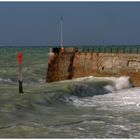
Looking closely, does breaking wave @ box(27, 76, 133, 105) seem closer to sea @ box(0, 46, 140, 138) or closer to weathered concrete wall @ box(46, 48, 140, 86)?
sea @ box(0, 46, 140, 138)

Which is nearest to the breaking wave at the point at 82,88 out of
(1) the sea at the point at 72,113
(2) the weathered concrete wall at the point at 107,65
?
(1) the sea at the point at 72,113

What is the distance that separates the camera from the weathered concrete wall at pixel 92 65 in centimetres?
2791

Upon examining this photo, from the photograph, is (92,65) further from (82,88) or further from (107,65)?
(82,88)

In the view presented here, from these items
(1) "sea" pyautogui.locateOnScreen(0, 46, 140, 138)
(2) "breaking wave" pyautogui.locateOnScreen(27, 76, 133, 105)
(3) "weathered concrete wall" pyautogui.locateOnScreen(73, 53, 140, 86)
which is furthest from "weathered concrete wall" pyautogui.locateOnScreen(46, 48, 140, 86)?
(1) "sea" pyautogui.locateOnScreen(0, 46, 140, 138)

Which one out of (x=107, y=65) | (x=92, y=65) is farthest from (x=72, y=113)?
(x=92, y=65)

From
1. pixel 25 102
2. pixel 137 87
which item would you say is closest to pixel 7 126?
pixel 25 102

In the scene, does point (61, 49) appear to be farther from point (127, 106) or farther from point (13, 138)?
point (13, 138)

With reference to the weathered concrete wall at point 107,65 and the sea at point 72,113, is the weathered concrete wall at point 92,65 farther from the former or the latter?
the sea at point 72,113

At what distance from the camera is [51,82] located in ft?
98.1

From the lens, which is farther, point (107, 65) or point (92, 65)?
point (92, 65)

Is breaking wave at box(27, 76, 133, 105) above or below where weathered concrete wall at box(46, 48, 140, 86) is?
below

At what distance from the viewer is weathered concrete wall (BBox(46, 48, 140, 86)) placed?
91.6 feet

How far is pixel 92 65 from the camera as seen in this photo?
2961 cm

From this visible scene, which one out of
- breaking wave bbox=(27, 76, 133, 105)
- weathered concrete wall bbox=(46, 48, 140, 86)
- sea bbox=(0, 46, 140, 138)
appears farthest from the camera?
weathered concrete wall bbox=(46, 48, 140, 86)
